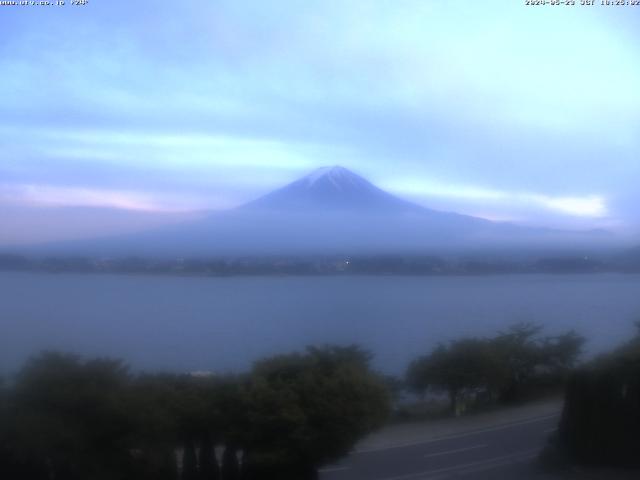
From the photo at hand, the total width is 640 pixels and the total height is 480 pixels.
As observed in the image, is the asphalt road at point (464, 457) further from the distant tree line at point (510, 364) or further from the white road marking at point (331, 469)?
the distant tree line at point (510, 364)

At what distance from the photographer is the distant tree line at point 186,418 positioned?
19.0ft

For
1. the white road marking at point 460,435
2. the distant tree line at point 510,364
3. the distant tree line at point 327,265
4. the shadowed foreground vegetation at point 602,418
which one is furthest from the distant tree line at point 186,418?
the shadowed foreground vegetation at point 602,418

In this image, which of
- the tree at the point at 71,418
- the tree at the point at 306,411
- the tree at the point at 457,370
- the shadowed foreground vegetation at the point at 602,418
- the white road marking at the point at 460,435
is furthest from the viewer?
the shadowed foreground vegetation at the point at 602,418

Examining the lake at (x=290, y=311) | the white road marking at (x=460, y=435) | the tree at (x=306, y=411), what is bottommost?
the white road marking at (x=460, y=435)

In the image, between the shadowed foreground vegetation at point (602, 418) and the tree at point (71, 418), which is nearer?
the tree at point (71, 418)

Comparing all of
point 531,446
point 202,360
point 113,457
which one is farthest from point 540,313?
point 113,457

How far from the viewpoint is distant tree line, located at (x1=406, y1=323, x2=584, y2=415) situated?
677 centimetres

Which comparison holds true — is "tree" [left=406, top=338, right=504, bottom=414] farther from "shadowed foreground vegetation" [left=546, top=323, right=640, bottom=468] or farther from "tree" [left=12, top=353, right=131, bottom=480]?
"tree" [left=12, top=353, right=131, bottom=480]

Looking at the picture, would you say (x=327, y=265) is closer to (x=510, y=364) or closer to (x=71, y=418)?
(x=510, y=364)

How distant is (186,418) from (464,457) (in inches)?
90.0

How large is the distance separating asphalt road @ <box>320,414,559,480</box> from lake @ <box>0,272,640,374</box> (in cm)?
70

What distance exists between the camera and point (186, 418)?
609 cm

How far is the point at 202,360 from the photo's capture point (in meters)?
6.42

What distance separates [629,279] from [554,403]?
5.28 ft
